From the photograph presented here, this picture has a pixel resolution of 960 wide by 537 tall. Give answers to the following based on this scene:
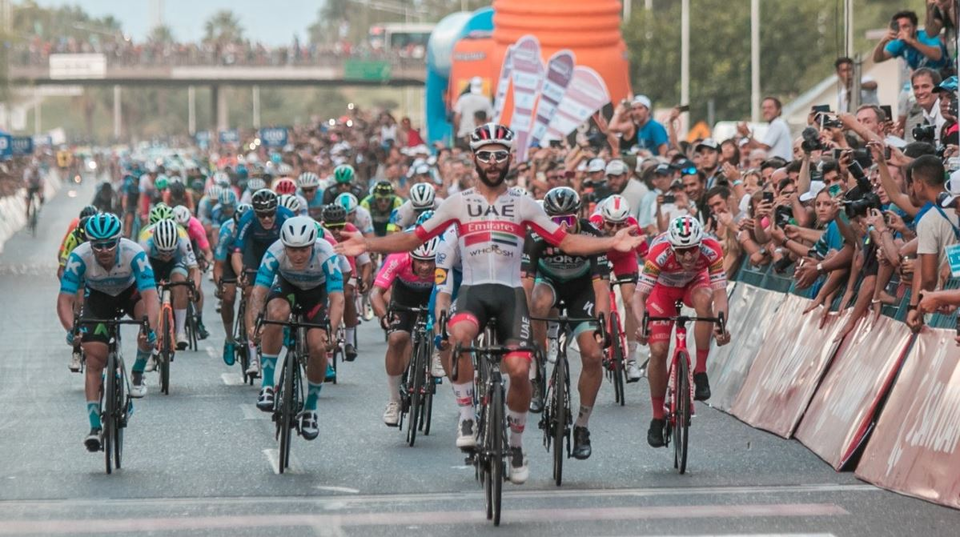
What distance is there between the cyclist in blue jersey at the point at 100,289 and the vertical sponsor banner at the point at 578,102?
53.1 feet

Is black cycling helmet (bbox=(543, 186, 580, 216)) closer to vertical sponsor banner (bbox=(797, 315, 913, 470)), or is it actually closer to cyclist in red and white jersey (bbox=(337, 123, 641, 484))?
vertical sponsor banner (bbox=(797, 315, 913, 470))

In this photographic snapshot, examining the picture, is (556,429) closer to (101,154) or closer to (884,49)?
(884,49)

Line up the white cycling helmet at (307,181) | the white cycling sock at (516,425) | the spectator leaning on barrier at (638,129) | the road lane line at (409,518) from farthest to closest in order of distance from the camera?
1. the spectator leaning on barrier at (638,129)
2. the white cycling helmet at (307,181)
3. the white cycling sock at (516,425)
4. the road lane line at (409,518)

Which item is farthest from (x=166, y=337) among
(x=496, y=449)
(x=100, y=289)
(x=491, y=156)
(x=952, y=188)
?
(x=952, y=188)

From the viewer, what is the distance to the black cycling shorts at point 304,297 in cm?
1368

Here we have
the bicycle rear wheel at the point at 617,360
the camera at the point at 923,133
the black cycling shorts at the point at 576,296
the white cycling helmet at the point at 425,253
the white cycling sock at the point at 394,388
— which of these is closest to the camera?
the black cycling shorts at the point at 576,296

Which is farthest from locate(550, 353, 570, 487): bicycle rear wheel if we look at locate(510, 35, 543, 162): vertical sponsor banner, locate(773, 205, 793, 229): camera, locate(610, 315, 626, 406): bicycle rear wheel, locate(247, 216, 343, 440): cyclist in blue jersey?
locate(510, 35, 543, 162): vertical sponsor banner

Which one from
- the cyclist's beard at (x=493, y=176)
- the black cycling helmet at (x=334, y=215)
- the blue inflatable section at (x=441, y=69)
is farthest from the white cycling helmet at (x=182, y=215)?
the blue inflatable section at (x=441, y=69)

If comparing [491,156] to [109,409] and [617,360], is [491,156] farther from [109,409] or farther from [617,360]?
[617,360]

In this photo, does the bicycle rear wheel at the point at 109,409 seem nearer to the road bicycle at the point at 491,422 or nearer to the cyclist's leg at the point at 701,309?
the road bicycle at the point at 491,422

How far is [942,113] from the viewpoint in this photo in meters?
15.4

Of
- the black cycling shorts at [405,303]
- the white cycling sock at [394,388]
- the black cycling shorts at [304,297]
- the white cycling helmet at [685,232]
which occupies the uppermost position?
the white cycling helmet at [685,232]

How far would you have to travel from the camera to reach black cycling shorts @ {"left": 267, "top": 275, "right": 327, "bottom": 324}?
44.9 feet

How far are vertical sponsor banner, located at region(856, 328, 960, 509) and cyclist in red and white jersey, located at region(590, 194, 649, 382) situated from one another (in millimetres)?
3132
